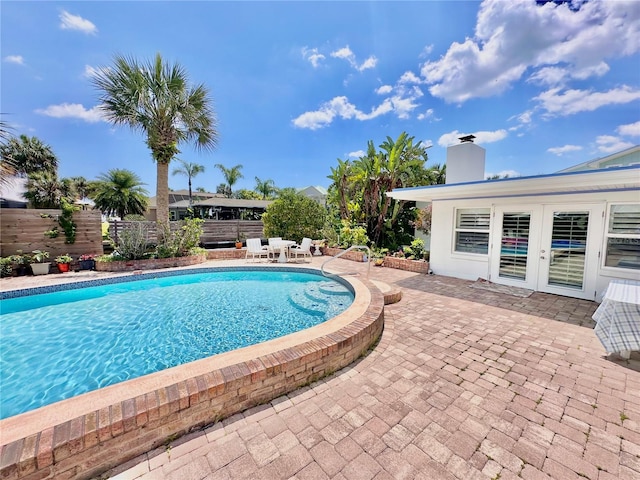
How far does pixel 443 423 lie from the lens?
2584 mm

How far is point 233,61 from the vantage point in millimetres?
12008

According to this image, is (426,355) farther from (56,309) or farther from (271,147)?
(271,147)

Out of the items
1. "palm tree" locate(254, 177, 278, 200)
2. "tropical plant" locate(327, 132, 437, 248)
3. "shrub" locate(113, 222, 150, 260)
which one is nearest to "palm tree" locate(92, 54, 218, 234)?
"shrub" locate(113, 222, 150, 260)

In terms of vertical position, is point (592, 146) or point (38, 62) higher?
point (38, 62)

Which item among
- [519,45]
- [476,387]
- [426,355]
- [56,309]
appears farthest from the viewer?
[519,45]

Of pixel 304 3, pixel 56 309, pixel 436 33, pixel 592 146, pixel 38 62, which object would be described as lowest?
pixel 56 309

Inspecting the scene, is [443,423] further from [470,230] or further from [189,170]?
[189,170]

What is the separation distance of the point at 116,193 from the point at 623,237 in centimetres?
3309

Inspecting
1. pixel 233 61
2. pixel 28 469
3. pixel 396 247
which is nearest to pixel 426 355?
pixel 28 469

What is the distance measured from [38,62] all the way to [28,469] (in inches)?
540

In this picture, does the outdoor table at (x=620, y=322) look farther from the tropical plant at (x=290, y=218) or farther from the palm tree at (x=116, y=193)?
the palm tree at (x=116, y=193)

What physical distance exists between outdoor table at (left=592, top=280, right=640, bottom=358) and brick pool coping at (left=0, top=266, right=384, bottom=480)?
3902mm

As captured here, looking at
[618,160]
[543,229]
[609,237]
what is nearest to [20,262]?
[543,229]

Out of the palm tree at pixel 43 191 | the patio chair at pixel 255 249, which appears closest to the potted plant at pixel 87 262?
the patio chair at pixel 255 249
